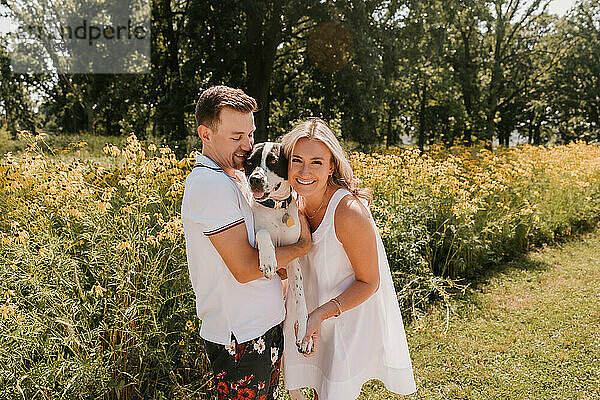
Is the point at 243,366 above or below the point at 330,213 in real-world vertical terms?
below

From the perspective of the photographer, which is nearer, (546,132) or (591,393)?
(591,393)

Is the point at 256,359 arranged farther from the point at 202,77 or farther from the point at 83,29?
the point at 83,29

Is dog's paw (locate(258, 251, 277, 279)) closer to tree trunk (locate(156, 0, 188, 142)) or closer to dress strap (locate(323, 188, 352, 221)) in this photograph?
dress strap (locate(323, 188, 352, 221))

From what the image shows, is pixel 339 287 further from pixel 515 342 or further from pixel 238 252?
pixel 515 342

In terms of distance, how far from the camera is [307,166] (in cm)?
207

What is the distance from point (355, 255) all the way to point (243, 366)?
0.71 meters

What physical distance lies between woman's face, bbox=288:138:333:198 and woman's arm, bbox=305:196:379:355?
6.9 inches

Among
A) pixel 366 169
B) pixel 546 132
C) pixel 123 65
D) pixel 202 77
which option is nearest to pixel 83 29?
pixel 123 65

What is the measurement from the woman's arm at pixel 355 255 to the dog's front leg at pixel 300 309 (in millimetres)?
38

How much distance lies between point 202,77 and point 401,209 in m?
10.1

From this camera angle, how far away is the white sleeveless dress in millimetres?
2191

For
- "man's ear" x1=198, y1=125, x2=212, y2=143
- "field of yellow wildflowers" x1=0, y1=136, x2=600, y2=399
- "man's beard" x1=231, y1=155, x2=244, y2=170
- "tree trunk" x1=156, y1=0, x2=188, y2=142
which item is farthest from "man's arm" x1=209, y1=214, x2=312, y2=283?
"tree trunk" x1=156, y1=0, x2=188, y2=142

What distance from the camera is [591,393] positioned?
12.2ft

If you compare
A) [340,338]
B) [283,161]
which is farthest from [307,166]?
[340,338]
